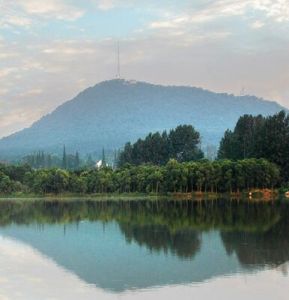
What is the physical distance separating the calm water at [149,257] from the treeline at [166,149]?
2039 inches

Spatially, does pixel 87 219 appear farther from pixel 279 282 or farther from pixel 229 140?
pixel 229 140

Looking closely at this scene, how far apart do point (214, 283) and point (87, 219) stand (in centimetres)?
2488

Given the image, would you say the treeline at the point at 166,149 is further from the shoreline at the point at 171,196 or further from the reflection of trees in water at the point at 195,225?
the reflection of trees in water at the point at 195,225

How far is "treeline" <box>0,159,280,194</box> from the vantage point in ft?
212

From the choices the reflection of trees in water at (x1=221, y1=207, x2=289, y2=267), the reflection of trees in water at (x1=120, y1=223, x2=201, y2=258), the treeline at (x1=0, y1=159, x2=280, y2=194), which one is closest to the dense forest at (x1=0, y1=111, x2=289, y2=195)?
the treeline at (x1=0, y1=159, x2=280, y2=194)

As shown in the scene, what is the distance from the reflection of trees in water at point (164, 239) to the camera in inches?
1012

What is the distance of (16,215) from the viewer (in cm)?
4850

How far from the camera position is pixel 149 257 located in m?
23.8

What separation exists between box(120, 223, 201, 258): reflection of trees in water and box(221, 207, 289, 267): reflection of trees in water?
1.49 metres

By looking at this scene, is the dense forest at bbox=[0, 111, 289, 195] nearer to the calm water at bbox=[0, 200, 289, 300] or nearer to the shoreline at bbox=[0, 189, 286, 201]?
the shoreline at bbox=[0, 189, 286, 201]

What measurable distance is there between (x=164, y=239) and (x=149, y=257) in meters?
5.38

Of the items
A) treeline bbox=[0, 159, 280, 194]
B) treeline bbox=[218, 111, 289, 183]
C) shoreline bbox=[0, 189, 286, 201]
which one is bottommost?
shoreline bbox=[0, 189, 286, 201]

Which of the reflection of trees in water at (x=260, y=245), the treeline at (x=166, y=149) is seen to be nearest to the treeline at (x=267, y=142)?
the treeline at (x=166, y=149)


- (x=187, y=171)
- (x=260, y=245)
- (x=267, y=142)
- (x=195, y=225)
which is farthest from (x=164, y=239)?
(x=267, y=142)
